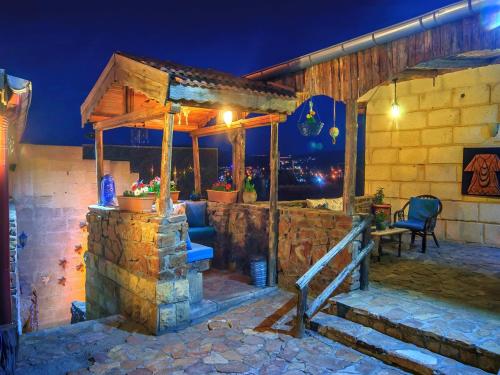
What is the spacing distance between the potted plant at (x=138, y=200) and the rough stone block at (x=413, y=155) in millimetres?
6595

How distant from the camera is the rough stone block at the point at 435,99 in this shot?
8.66m

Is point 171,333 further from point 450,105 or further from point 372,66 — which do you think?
point 450,105

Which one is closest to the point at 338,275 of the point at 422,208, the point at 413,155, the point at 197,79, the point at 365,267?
the point at 365,267

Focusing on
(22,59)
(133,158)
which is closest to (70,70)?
(22,59)

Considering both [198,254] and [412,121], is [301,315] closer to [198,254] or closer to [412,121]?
[198,254]

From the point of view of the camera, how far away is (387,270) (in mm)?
6887

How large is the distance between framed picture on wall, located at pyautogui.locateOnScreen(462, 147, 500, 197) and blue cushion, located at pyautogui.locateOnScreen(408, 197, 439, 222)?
97 centimetres

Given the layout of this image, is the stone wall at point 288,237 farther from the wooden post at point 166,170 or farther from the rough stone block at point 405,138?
the wooden post at point 166,170

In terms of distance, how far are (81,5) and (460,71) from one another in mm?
18791

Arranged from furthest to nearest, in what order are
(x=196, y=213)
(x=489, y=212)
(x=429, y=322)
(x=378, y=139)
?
(x=378, y=139) → (x=196, y=213) → (x=489, y=212) → (x=429, y=322)

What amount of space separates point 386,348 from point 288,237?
9.35ft

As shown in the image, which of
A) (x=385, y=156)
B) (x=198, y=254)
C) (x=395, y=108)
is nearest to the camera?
(x=198, y=254)

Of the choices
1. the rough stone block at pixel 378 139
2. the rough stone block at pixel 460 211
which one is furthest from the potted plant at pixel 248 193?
the rough stone block at pixel 460 211

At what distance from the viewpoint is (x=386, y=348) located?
4.31 metres
